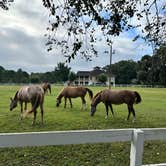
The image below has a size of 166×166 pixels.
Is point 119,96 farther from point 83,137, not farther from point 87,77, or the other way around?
point 87,77

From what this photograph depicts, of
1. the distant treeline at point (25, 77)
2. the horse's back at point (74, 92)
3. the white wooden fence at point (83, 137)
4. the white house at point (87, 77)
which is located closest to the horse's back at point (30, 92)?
the horse's back at point (74, 92)

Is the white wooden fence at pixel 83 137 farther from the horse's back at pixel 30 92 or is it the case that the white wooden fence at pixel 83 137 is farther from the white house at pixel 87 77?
the white house at pixel 87 77

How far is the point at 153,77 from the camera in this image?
419 inches

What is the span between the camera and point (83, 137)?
16.8 feet

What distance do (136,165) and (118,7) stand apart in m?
5.27

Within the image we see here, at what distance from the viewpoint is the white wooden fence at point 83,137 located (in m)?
4.73

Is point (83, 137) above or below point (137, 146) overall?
above

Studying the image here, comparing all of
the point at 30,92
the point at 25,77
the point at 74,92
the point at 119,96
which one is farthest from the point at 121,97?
the point at 25,77

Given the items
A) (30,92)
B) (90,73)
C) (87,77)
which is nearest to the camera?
(30,92)

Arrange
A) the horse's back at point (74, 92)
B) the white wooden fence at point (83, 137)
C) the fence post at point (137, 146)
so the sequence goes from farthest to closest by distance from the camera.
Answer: the horse's back at point (74, 92) < the fence post at point (137, 146) < the white wooden fence at point (83, 137)

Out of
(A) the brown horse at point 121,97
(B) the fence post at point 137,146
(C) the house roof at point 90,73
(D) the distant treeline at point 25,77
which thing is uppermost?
(C) the house roof at point 90,73

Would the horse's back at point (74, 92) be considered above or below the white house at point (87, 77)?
below

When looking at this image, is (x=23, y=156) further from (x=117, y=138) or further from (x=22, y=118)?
(x=22, y=118)

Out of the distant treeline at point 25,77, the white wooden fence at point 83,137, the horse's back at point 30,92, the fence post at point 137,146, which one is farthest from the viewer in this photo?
the distant treeline at point 25,77
